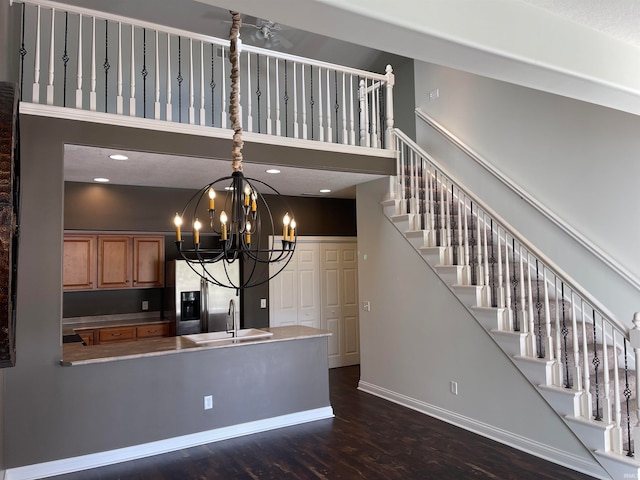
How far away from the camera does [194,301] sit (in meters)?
6.05

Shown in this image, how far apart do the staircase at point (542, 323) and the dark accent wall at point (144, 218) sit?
158cm

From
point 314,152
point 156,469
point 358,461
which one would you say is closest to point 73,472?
point 156,469

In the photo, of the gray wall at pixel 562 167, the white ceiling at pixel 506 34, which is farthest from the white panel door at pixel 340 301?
the white ceiling at pixel 506 34

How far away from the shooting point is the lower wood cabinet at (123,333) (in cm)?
581

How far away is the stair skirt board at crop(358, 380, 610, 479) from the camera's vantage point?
11.5ft

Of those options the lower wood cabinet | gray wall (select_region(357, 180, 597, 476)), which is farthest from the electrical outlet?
the lower wood cabinet

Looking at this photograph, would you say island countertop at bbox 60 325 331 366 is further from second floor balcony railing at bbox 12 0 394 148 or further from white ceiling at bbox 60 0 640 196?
white ceiling at bbox 60 0 640 196

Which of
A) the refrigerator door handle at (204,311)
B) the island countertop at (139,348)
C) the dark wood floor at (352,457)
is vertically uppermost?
the refrigerator door handle at (204,311)

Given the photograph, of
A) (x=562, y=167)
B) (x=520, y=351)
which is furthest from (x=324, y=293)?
(x=562, y=167)

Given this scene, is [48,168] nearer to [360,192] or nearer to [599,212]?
[360,192]

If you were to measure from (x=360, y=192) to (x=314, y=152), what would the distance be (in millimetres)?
1325

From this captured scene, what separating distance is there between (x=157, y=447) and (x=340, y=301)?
3884mm

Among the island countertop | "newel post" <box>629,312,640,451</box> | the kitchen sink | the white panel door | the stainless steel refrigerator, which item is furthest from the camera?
the white panel door

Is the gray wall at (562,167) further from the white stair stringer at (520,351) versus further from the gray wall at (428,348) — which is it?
the gray wall at (428,348)
